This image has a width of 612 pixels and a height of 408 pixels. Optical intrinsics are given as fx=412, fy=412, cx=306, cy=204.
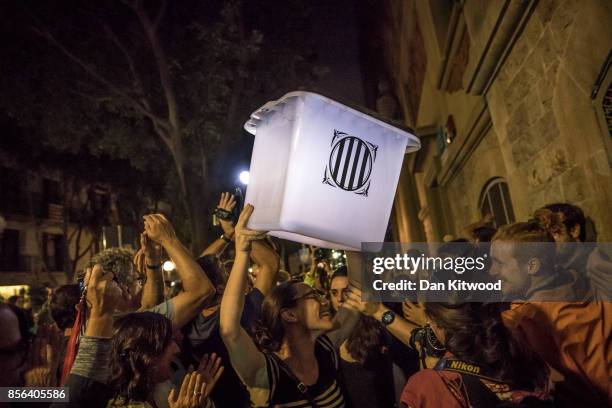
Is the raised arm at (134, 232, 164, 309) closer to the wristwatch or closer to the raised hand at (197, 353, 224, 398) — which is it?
the raised hand at (197, 353, 224, 398)

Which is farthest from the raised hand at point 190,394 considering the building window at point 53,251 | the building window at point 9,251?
the building window at point 53,251

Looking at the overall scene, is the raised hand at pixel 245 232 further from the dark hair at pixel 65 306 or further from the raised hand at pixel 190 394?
the dark hair at pixel 65 306

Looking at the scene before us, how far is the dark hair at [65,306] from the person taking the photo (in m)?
3.05

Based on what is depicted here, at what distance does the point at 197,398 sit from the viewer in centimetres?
200

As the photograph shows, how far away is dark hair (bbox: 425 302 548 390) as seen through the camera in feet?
6.79

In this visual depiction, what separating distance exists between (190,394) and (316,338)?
871 millimetres

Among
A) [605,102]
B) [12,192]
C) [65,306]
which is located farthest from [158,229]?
[12,192]

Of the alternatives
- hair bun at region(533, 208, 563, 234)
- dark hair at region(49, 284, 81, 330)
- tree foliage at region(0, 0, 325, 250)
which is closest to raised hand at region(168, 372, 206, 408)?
dark hair at region(49, 284, 81, 330)

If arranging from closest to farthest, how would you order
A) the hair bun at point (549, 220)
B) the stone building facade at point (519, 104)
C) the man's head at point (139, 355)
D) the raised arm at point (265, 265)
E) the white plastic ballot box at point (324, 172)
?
1. the white plastic ballot box at point (324, 172)
2. the man's head at point (139, 355)
3. the raised arm at point (265, 265)
4. the hair bun at point (549, 220)
5. the stone building facade at point (519, 104)

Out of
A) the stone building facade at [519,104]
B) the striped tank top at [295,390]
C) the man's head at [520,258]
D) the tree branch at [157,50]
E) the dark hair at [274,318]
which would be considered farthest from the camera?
the tree branch at [157,50]

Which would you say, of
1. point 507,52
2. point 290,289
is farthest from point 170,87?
point 290,289

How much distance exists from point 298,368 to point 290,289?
46 centimetres

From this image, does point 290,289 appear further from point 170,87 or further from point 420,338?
point 170,87

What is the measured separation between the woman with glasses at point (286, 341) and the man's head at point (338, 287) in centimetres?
12
